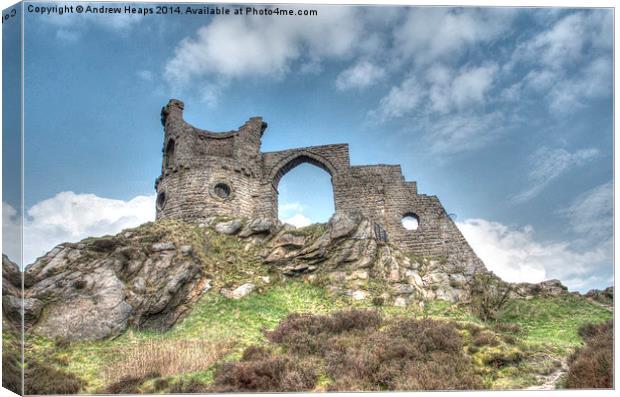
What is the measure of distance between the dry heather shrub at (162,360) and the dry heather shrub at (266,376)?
974 mm

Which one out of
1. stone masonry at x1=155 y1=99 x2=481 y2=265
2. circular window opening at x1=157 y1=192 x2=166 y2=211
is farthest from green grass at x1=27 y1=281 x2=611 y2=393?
circular window opening at x1=157 y1=192 x2=166 y2=211

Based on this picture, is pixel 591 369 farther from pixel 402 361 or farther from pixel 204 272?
pixel 204 272

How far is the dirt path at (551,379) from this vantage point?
26.0 feet

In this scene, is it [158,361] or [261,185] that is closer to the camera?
[158,361]

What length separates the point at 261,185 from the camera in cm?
2392

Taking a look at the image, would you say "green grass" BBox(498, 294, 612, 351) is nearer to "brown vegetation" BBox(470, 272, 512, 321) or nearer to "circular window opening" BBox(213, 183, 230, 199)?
"brown vegetation" BBox(470, 272, 512, 321)

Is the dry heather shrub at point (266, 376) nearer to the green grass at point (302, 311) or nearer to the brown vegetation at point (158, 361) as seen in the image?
the green grass at point (302, 311)

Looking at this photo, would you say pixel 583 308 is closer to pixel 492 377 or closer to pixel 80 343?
pixel 492 377

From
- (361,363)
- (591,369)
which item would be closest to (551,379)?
(591,369)

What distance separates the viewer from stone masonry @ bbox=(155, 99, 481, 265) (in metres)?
21.2

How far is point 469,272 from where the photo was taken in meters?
18.7

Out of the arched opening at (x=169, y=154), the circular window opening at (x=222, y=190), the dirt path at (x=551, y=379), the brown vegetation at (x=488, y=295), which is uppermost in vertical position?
the arched opening at (x=169, y=154)

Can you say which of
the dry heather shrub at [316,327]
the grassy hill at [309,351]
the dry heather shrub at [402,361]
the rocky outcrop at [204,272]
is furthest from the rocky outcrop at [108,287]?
the dry heather shrub at [402,361]

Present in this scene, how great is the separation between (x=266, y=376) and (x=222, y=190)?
15.1 m
